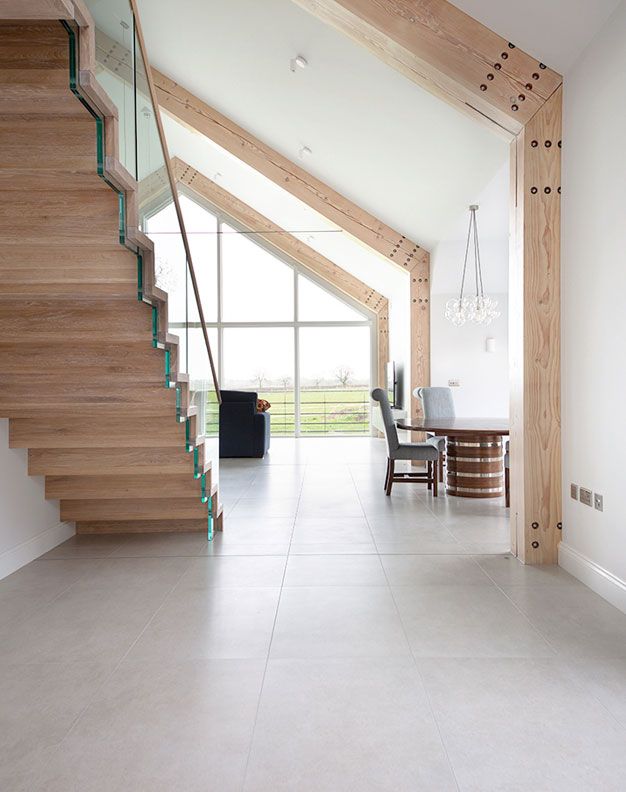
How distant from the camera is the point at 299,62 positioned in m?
5.21

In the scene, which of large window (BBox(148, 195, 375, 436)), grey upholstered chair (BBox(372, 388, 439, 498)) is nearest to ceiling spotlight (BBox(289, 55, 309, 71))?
grey upholstered chair (BBox(372, 388, 439, 498))

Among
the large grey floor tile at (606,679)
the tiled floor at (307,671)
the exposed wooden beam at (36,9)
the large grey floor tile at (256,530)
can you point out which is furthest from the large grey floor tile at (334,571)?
the exposed wooden beam at (36,9)

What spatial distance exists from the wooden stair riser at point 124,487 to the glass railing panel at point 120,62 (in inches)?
84.3

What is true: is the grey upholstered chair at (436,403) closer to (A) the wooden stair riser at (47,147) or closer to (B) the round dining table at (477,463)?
(B) the round dining table at (477,463)

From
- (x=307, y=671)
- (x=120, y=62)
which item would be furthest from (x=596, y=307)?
(x=120, y=62)

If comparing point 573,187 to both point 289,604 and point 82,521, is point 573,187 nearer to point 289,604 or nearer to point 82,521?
point 289,604

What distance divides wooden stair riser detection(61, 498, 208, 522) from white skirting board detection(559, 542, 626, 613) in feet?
7.81

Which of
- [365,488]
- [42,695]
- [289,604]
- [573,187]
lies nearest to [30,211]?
[42,695]

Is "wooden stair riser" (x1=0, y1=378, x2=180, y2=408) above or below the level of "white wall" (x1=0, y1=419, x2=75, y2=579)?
above

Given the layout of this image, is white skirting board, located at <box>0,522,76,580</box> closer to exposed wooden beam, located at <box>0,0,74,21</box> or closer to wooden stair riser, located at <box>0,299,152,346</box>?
wooden stair riser, located at <box>0,299,152,346</box>

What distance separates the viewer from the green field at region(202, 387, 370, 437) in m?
12.2

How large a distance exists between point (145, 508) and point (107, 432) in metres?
0.79

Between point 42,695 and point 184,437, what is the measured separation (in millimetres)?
1927

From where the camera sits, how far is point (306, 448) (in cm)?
1009
